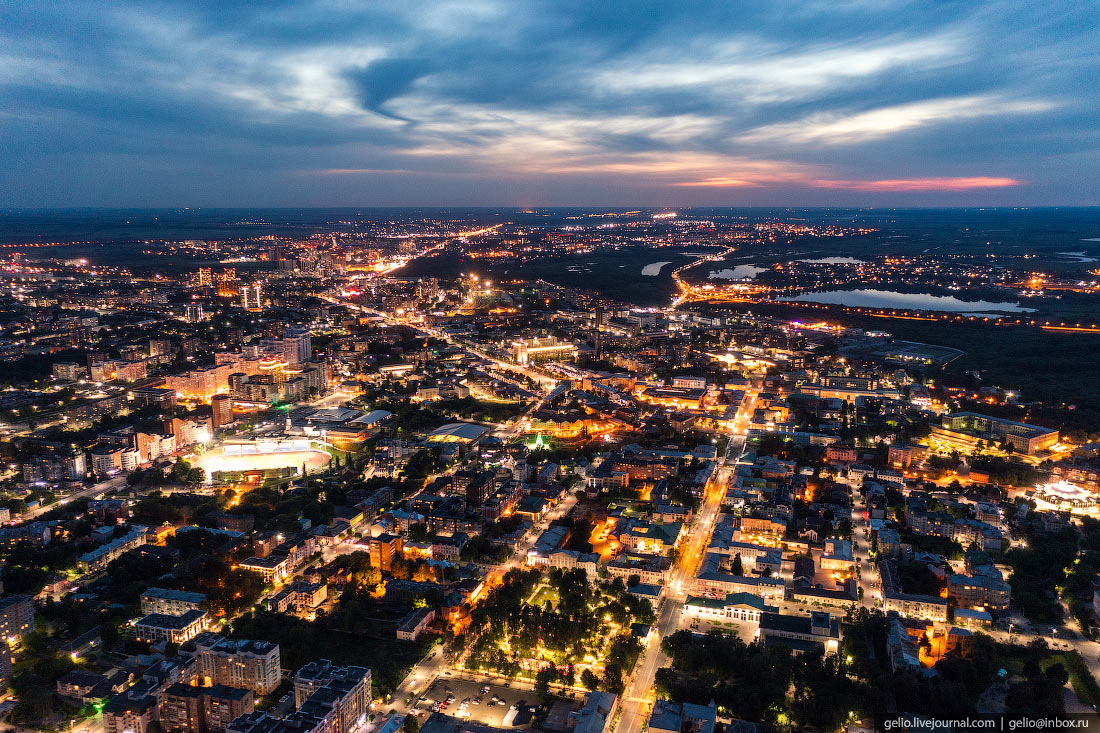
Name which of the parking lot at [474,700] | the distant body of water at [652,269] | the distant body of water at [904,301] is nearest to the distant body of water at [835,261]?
the distant body of water at [652,269]

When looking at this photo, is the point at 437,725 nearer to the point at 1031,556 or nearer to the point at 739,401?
the point at 1031,556

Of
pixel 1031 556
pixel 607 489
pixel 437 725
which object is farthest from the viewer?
pixel 607 489

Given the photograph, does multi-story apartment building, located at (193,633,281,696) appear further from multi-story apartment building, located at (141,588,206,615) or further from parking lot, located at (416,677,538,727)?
parking lot, located at (416,677,538,727)

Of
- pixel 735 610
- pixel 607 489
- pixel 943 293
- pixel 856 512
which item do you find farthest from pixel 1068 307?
pixel 735 610

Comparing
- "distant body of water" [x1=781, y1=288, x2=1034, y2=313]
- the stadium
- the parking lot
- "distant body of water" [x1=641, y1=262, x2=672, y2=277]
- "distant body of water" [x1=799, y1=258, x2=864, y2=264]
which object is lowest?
the parking lot

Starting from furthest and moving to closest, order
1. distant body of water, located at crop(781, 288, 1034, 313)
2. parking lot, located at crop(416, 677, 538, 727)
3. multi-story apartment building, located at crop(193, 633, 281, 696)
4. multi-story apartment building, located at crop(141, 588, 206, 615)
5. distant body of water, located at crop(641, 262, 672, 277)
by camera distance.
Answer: distant body of water, located at crop(641, 262, 672, 277)
distant body of water, located at crop(781, 288, 1034, 313)
multi-story apartment building, located at crop(141, 588, 206, 615)
multi-story apartment building, located at crop(193, 633, 281, 696)
parking lot, located at crop(416, 677, 538, 727)

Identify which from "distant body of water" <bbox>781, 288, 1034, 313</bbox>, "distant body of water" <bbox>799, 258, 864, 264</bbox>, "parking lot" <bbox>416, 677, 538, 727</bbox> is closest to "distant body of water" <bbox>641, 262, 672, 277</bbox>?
"distant body of water" <bbox>799, 258, 864, 264</bbox>

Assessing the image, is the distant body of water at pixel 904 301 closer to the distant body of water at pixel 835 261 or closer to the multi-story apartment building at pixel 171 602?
the distant body of water at pixel 835 261
